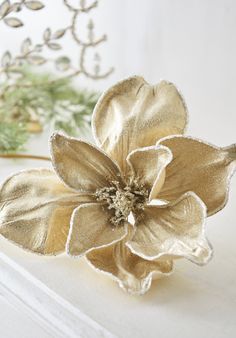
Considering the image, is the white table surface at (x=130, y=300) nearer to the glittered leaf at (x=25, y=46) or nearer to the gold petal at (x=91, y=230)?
the gold petal at (x=91, y=230)

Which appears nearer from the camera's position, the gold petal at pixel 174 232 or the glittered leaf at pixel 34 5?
the gold petal at pixel 174 232

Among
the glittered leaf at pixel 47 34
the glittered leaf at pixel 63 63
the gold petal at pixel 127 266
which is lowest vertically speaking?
the glittered leaf at pixel 63 63

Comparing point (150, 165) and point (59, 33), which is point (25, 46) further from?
point (150, 165)

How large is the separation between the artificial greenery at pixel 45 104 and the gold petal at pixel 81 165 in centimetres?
38

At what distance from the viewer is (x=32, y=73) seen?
3.39 ft

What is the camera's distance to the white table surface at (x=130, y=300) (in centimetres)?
47

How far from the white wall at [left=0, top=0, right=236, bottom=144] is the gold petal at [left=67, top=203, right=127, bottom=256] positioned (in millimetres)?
336

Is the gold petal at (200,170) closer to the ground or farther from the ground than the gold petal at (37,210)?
farther from the ground

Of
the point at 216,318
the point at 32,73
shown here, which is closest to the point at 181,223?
the point at 216,318

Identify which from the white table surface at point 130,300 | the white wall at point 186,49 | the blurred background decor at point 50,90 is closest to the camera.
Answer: the white table surface at point 130,300

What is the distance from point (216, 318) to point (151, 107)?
0.19 meters

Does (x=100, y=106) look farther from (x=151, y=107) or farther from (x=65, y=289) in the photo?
(x=65, y=289)

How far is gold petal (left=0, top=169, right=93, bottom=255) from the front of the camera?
1.76ft

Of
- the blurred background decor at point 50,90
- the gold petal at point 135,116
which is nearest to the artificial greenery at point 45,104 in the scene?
the blurred background decor at point 50,90
